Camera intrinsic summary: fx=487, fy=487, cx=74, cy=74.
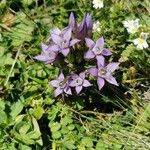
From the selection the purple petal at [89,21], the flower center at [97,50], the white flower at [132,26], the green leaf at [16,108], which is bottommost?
the green leaf at [16,108]

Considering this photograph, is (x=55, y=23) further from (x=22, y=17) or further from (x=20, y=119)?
(x=20, y=119)

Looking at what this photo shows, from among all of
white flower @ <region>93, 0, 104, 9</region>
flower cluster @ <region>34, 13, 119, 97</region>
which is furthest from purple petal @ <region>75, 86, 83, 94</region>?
white flower @ <region>93, 0, 104, 9</region>

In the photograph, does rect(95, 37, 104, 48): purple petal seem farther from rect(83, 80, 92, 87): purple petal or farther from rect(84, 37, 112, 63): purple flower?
rect(83, 80, 92, 87): purple petal

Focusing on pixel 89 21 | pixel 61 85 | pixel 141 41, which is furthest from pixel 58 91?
pixel 141 41

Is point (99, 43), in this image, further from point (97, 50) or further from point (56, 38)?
point (56, 38)

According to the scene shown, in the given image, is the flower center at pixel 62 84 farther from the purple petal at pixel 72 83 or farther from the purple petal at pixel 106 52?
the purple petal at pixel 106 52

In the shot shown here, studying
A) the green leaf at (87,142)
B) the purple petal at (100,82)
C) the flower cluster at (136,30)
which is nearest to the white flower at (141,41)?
the flower cluster at (136,30)
